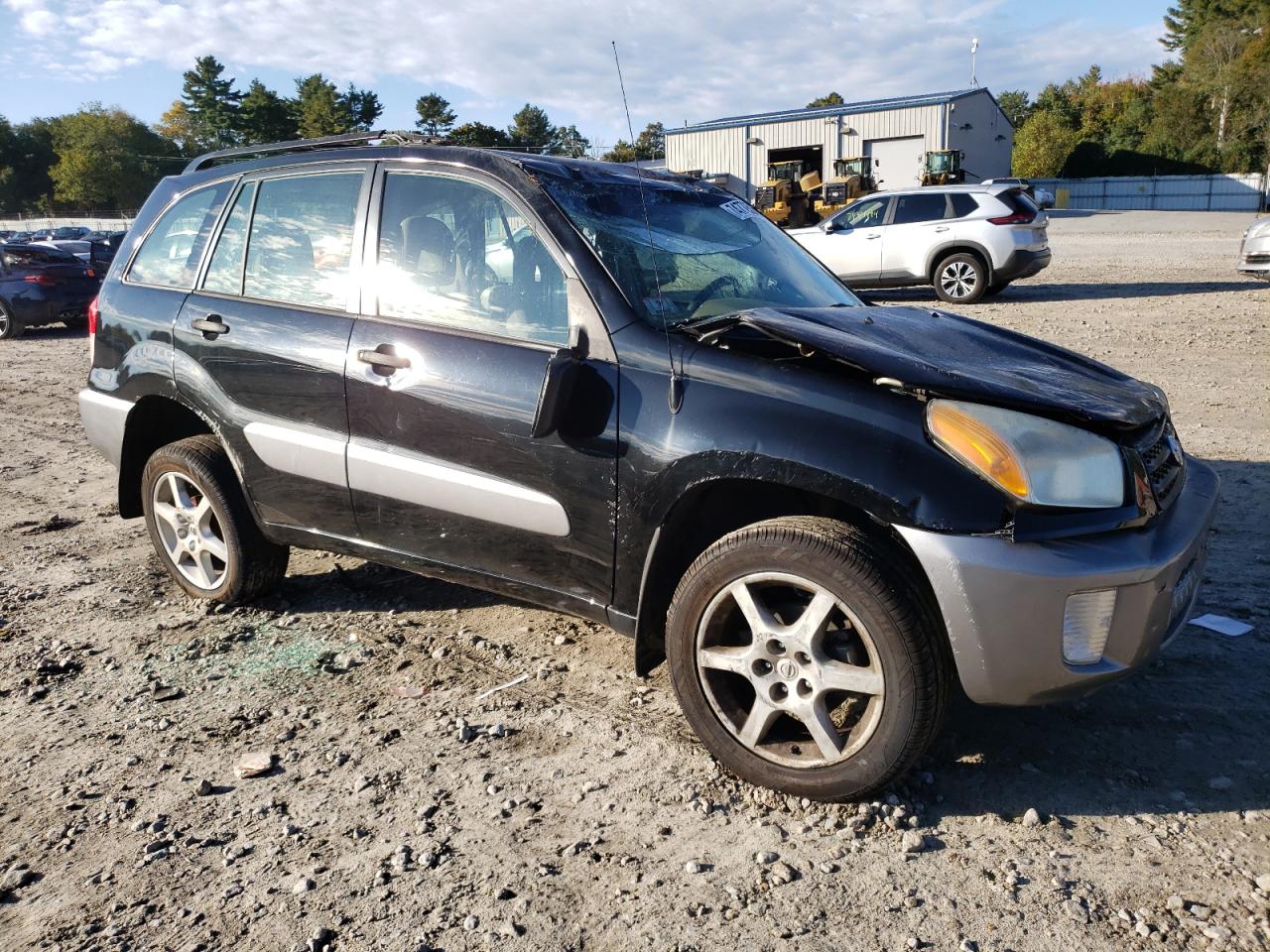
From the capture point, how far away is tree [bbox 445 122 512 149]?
428 cm

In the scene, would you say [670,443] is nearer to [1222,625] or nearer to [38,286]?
[1222,625]

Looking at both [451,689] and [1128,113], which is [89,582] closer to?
[451,689]

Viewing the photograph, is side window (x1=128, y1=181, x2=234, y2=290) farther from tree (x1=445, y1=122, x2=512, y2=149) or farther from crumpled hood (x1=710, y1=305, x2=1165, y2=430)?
crumpled hood (x1=710, y1=305, x2=1165, y2=430)

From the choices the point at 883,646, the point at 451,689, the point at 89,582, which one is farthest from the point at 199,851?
the point at 89,582

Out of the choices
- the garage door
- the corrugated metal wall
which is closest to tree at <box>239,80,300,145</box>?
the corrugated metal wall

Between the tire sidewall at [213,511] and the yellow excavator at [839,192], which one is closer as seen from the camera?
the tire sidewall at [213,511]

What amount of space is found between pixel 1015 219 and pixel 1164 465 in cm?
1263

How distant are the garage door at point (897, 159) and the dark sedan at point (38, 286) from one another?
40.3m

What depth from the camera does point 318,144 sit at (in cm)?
419

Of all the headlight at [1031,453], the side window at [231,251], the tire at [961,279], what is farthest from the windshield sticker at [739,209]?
the tire at [961,279]

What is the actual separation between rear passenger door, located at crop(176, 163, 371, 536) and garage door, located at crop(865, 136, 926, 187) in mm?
48736

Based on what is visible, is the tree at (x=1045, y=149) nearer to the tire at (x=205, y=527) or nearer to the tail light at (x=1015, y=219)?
the tail light at (x=1015, y=219)

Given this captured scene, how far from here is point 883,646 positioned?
8.66 feet

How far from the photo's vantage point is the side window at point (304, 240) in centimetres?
378
